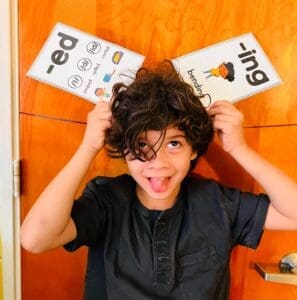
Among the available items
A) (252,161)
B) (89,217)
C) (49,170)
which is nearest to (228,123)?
(252,161)

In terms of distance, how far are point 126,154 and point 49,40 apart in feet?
1.00

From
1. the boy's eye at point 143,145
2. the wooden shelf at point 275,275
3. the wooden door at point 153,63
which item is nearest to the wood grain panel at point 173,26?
the wooden door at point 153,63

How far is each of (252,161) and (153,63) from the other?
0.29m

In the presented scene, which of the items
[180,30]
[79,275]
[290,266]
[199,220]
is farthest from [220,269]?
[180,30]

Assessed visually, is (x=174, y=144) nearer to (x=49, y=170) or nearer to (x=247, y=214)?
(x=247, y=214)

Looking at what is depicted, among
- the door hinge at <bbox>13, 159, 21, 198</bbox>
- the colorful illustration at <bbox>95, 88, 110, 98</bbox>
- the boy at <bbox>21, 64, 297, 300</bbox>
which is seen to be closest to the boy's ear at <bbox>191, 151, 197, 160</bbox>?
the boy at <bbox>21, 64, 297, 300</bbox>

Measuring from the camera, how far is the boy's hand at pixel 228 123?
0.78 m

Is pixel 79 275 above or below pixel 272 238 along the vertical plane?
below

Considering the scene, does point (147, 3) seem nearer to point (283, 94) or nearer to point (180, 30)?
point (180, 30)

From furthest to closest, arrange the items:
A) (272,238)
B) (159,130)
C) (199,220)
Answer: (272,238) → (199,220) → (159,130)

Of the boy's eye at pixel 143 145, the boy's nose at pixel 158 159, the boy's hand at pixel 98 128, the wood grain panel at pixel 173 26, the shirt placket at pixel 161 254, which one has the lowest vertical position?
the shirt placket at pixel 161 254

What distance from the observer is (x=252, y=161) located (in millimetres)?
793

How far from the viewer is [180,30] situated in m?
0.88

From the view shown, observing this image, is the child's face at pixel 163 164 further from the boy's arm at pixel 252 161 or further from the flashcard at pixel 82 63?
the flashcard at pixel 82 63
